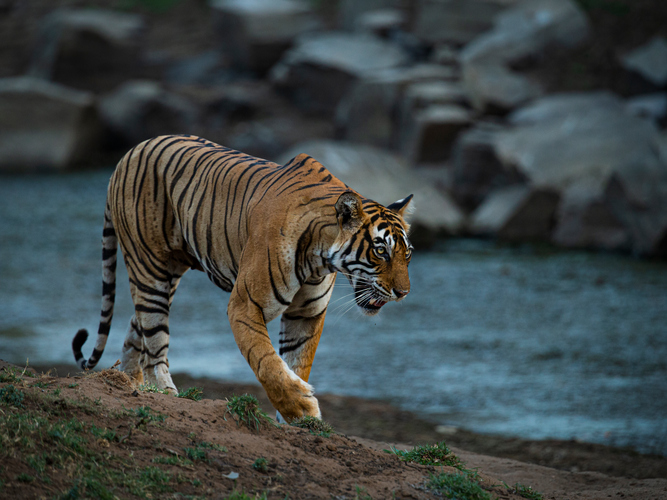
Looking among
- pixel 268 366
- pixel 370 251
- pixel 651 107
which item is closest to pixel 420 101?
pixel 651 107

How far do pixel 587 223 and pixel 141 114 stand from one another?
1090 cm

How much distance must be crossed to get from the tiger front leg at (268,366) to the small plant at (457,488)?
0.73 m

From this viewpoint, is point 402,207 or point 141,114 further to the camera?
point 141,114

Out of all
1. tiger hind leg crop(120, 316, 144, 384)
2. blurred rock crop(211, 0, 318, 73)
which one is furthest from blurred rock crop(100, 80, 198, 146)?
tiger hind leg crop(120, 316, 144, 384)

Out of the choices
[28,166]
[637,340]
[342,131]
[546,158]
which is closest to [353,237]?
[637,340]

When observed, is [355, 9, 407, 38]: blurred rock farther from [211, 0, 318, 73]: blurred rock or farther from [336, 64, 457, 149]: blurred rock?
[336, 64, 457, 149]: blurred rock

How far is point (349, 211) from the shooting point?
3.76 metres

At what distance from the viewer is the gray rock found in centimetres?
1570

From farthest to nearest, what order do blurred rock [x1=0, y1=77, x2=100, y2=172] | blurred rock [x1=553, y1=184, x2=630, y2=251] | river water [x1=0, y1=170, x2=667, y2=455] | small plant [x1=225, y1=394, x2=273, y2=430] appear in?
blurred rock [x1=0, y1=77, x2=100, y2=172]
blurred rock [x1=553, y1=184, x2=630, y2=251]
river water [x1=0, y1=170, x2=667, y2=455]
small plant [x1=225, y1=394, x2=273, y2=430]

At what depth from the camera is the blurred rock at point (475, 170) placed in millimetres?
14094

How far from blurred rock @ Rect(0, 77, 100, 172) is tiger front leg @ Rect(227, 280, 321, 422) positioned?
14544mm

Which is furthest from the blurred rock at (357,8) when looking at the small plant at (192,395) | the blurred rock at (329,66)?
the small plant at (192,395)

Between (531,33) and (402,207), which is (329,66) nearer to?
(531,33)

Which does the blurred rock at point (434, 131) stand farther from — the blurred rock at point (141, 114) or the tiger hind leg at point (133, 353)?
the tiger hind leg at point (133, 353)
